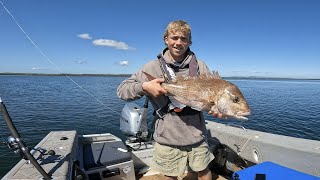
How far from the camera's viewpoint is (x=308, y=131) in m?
16.3

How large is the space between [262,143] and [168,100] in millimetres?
3019

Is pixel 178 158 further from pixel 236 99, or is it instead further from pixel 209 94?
pixel 236 99

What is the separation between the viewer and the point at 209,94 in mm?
3219

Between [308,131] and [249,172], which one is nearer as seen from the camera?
[249,172]

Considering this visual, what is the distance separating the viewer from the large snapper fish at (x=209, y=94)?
317 centimetres

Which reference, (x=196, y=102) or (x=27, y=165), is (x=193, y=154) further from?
(x=27, y=165)

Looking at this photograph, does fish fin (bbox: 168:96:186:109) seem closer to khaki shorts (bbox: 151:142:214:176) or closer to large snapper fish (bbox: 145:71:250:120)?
large snapper fish (bbox: 145:71:250:120)

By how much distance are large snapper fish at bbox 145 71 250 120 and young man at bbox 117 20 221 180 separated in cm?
16

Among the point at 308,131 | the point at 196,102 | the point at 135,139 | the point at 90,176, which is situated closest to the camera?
the point at 196,102

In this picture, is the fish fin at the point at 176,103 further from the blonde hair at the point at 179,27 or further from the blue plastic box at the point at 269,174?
the blue plastic box at the point at 269,174

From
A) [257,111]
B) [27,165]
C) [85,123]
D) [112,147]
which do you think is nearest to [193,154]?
[27,165]

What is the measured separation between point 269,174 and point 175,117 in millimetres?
2053

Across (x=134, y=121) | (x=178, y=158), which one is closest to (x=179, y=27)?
(x=178, y=158)

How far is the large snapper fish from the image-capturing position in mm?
3172
